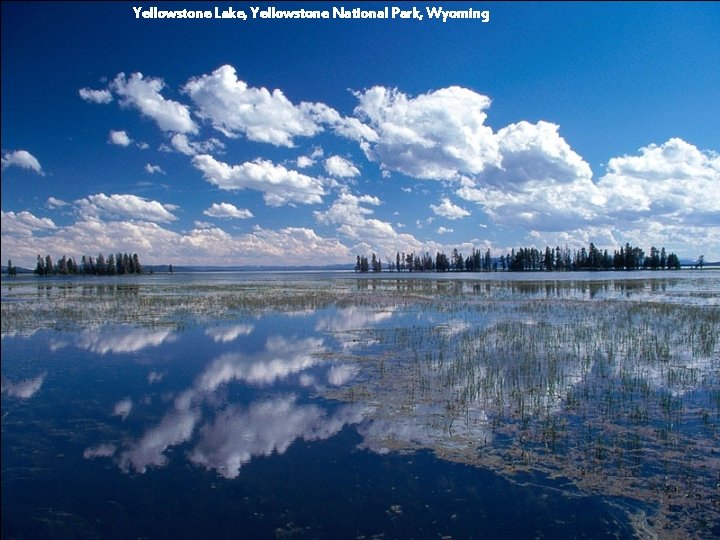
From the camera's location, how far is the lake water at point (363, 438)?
8.44m

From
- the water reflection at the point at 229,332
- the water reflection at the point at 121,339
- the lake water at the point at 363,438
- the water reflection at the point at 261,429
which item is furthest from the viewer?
the water reflection at the point at 229,332

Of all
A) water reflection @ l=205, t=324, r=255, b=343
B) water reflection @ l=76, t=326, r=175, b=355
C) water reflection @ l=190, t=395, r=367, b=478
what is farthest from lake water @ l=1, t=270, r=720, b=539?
water reflection @ l=205, t=324, r=255, b=343

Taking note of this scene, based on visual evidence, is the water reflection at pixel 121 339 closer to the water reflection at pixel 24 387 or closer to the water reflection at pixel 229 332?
the water reflection at pixel 229 332

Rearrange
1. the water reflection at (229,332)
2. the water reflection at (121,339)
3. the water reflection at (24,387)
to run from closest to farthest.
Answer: the water reflection at (24,387) → the water reflection at (121,339) → the water reflection at (229,332)

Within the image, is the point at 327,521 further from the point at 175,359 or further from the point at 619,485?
the point at 175,359

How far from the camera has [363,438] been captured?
39.4ft

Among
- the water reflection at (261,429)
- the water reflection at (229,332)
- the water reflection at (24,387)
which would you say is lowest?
the water reflection at (261,429)

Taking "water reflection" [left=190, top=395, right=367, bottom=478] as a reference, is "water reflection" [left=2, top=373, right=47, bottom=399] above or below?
above

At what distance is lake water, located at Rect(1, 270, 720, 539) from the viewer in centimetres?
844

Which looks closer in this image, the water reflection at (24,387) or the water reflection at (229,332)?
the water reflection at (24,387)

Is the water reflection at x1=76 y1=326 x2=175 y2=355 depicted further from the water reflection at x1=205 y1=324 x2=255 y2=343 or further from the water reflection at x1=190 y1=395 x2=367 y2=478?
the water reflection at x1=190 y1=395 x2=367 y2=478

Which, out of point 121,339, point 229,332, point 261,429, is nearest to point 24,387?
point 121,339

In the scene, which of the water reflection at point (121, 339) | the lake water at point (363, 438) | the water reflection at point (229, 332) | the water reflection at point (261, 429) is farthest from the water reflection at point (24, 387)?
the water reflection at point (229, 332)

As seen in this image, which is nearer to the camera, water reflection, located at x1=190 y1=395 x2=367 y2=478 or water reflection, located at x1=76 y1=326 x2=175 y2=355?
water reflection, located at x1=190 y1=395 x2=367 y2=478
